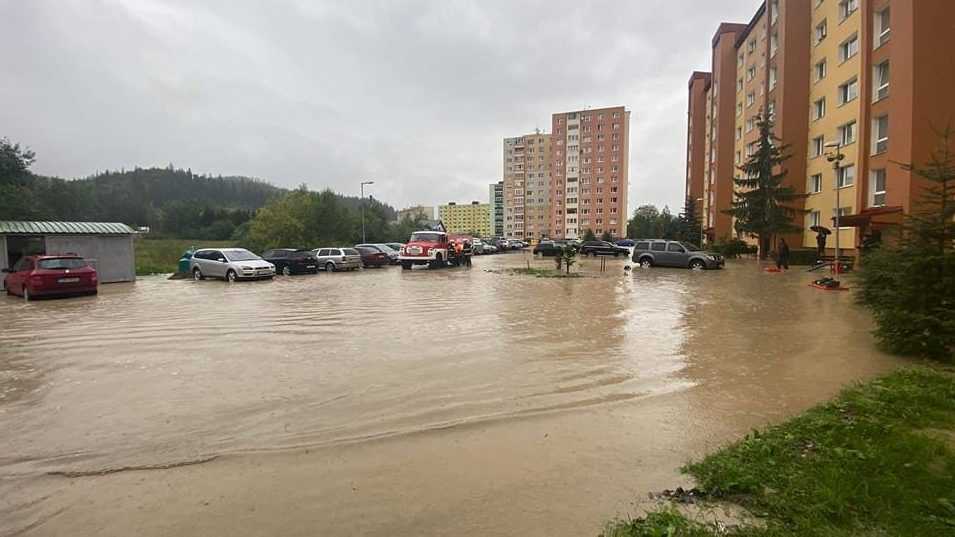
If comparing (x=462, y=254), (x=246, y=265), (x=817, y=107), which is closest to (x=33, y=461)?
(x=246, y=265)

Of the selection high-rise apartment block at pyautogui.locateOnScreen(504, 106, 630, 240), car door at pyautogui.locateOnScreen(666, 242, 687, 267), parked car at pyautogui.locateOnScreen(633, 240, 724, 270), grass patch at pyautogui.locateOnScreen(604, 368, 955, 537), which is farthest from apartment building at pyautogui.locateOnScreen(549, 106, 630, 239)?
grass patch at pyautogui.locateOnScreen(604, 368, 955, 537)

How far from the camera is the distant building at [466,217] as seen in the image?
15764 centimetres

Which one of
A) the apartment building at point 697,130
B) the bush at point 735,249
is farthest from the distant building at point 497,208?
the bush at point 735,249

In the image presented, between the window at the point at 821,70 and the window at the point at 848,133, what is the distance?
504 cm

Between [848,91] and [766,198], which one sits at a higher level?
[848,91]

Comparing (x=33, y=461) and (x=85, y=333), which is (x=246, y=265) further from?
(x=33, y=461)

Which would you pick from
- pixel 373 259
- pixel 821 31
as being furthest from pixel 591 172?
pixel 373 259

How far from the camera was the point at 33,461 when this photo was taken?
14.0ft

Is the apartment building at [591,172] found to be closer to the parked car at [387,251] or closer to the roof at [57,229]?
the parked car at [387,251]

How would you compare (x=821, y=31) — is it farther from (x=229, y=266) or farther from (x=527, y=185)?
(x=527, y=185)

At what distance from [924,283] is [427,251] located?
79.8ft

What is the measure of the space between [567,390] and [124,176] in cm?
11553

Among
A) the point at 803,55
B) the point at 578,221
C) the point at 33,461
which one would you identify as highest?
the point at 803,55

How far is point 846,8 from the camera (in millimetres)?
29141
